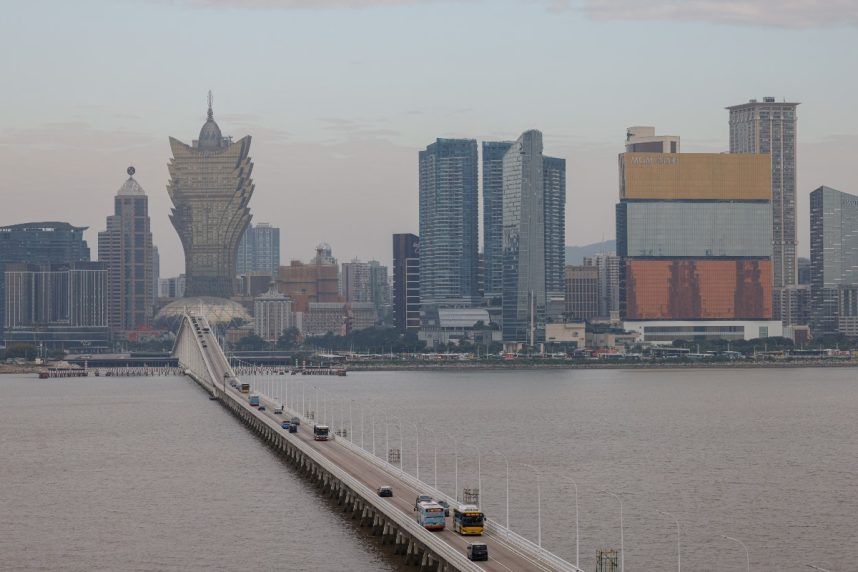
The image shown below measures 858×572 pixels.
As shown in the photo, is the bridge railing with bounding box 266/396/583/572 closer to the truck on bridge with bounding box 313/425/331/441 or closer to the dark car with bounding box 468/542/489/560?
the dark car with bounding box 468/542/489/560

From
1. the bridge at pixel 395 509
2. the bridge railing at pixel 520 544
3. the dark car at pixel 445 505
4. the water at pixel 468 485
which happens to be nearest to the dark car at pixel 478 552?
the bridge at pixel 395 509

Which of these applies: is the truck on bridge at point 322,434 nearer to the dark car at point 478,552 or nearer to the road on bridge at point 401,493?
the road on bridge at point 401,493

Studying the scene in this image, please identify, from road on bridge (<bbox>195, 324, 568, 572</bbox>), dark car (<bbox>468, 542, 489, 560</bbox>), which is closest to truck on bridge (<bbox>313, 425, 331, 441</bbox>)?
road on bridge (<bbox>195, 324, 568, 572</bbox>)

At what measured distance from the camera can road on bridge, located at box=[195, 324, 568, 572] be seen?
56938mm

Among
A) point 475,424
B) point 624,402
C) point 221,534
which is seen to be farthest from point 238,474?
point 624,402

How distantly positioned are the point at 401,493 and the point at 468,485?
1207cm

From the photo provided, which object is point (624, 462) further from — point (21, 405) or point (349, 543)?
point (21, 405)

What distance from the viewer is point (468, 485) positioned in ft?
290

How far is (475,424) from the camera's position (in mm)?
140875

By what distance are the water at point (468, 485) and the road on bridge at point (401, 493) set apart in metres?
2.60

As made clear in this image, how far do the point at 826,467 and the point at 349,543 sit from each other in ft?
143

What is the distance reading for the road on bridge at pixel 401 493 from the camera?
56.9m

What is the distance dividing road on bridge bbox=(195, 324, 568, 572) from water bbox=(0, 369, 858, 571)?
8.52 feet

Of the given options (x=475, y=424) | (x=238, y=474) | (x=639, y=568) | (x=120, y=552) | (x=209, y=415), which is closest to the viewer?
(x=639, y=568)
